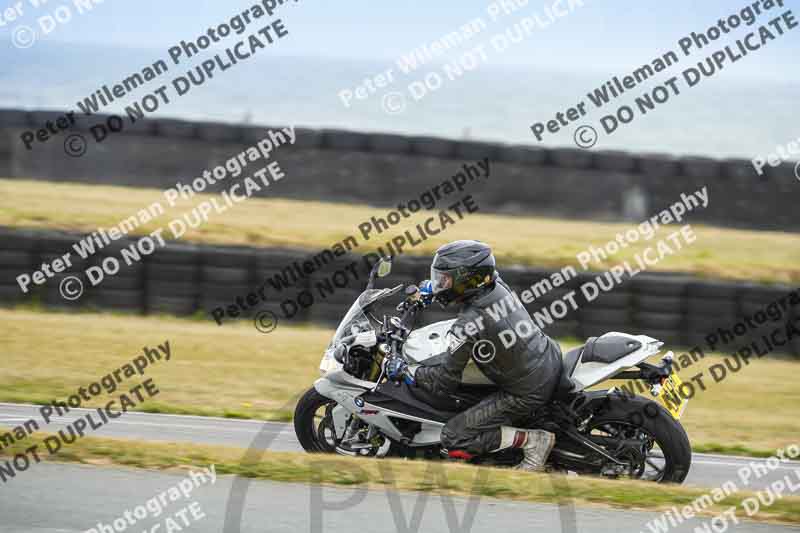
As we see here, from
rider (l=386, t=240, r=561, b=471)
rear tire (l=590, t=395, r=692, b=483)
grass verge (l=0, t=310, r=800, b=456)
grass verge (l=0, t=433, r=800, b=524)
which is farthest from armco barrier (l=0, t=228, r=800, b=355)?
grass verge (l=0, t=433, r=800, b=524)

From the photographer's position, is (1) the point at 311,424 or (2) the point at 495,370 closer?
(2) the point at 495,370

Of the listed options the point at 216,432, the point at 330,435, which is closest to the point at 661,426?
the point at 330,435

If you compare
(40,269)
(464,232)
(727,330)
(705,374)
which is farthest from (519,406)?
(464,232)

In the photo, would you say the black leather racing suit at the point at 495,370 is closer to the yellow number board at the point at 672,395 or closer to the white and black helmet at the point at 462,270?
the white and black helmet at the point at 462,270

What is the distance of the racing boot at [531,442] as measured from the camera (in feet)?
22.6

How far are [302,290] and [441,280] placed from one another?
18.5 feet

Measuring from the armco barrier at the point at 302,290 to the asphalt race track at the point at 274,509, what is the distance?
632 centimetres

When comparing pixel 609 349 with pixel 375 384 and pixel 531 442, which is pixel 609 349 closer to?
pixel 531 442

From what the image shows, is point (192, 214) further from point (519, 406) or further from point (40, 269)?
point (519, 406)

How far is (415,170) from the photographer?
17.1 meters

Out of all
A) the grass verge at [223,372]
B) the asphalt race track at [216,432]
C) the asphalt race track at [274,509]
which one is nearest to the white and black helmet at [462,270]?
the asphalt race track at [274,509]

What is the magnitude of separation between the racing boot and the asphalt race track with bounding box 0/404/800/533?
49.2 inches

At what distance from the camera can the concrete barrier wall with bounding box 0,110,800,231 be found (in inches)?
656

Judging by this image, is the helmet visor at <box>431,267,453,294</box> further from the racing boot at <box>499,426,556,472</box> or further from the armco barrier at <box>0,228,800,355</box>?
the armco barrier at <box>0,228,800,355</box>
